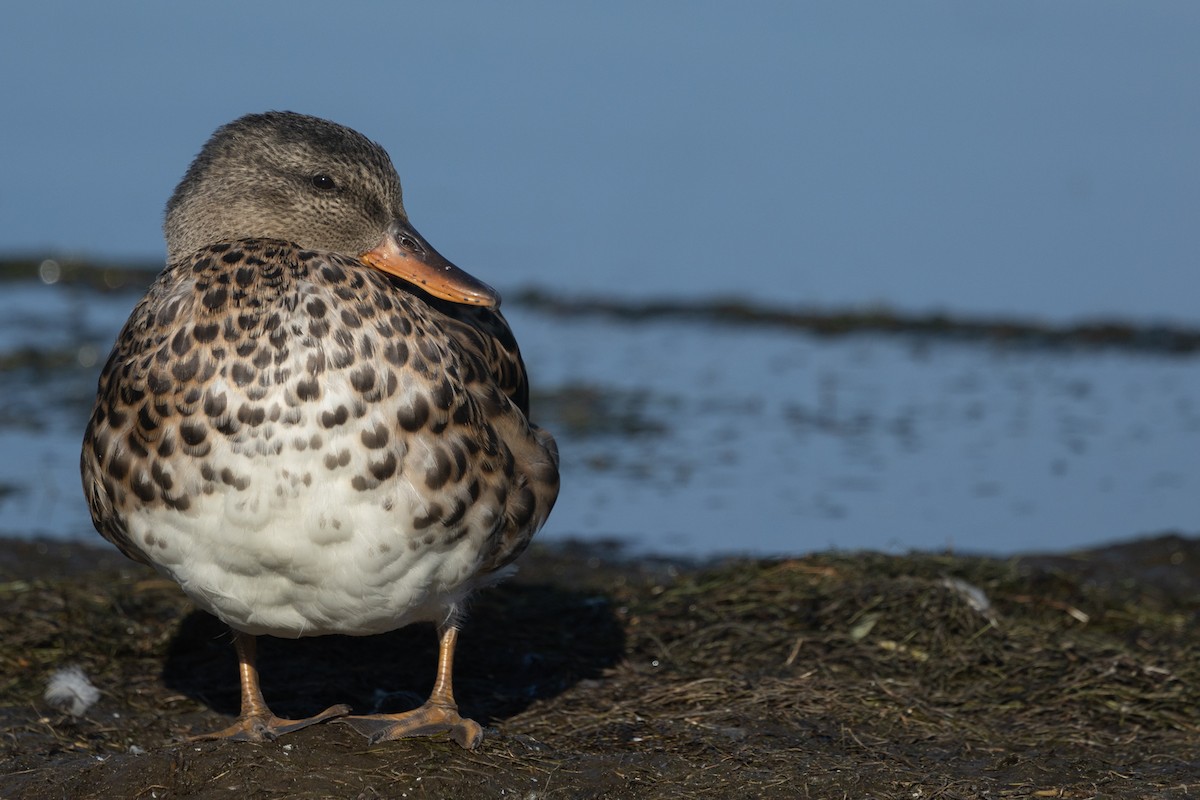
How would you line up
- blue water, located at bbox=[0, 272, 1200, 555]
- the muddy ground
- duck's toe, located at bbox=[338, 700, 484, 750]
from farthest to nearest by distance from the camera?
blue water, located at bbox=[0, 272, 1200, 555] → duck's toe, located at bbox=[338, 700, 484, 750] → the muddy ground

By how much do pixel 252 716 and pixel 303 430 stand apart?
1089 millimetres

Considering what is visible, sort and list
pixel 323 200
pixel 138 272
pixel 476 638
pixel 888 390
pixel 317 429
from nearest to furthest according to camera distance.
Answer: pixel 317 429 < pixel 323 200 < pixel 476 638 < pixel 888 390 < pixel 138 272

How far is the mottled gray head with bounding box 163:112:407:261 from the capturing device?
443cm

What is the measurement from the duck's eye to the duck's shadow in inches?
60.2

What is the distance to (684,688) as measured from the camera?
16.2ft

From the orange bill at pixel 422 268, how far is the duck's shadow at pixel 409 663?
1.27m

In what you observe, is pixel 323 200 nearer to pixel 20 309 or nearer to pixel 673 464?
pixel 673 464

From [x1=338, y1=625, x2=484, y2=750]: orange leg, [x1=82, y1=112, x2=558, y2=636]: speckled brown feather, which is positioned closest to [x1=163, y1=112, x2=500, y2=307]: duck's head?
[x1=82, y1=112, x2=558, y2=636]: speckled brown feather

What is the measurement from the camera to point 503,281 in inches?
509

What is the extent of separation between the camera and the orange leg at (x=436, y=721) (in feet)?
14.4

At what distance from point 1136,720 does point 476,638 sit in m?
2.07

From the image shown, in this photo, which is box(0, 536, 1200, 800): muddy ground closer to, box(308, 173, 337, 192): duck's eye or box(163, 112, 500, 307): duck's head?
box(163, 112, 500, 307): duck's head

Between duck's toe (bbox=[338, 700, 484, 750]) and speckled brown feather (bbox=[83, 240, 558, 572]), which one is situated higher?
speckled brown feather (bbox=[83, 240, 558, 572])

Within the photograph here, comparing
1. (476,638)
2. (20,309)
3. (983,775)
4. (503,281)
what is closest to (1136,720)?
(983,775)
